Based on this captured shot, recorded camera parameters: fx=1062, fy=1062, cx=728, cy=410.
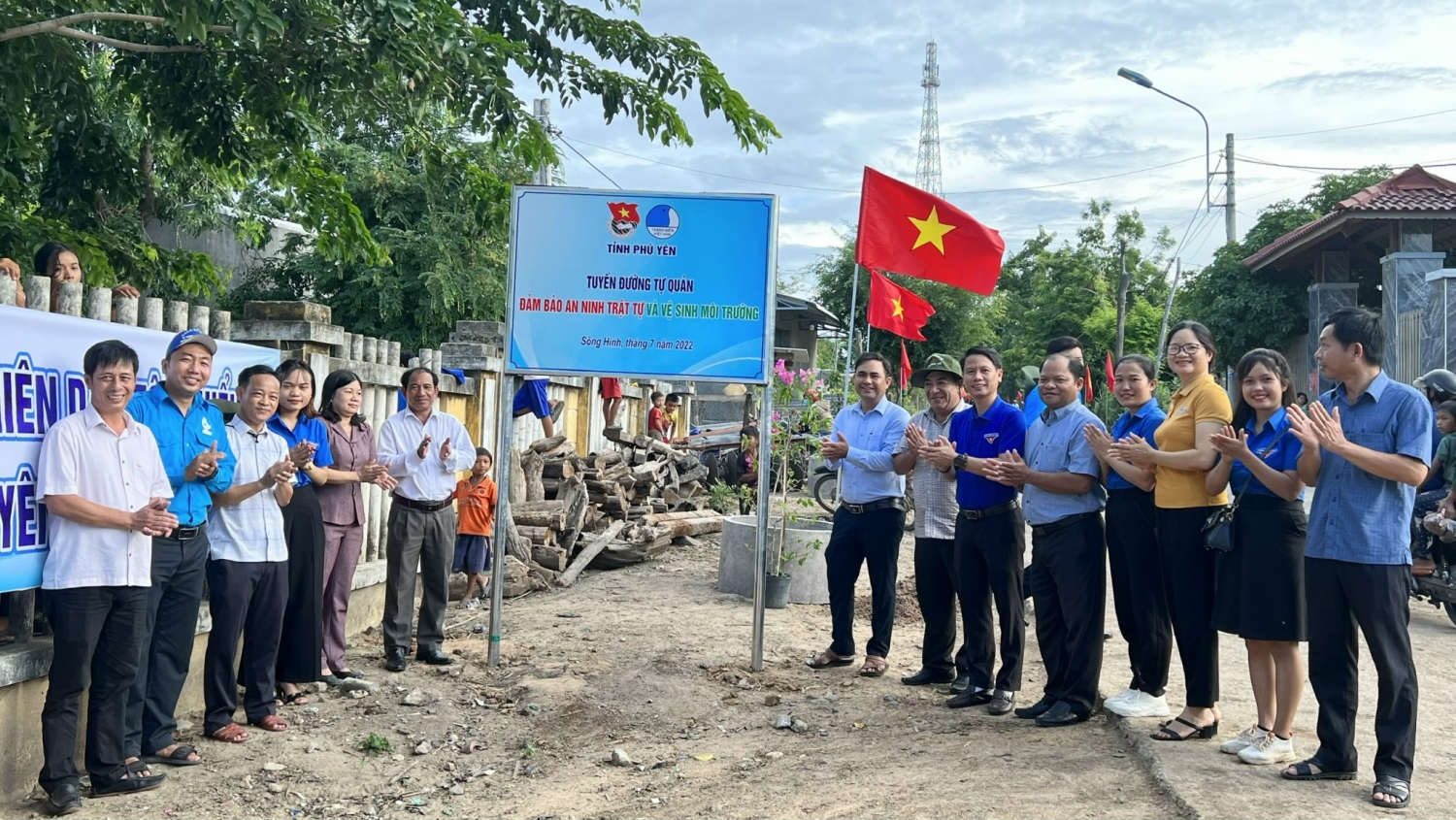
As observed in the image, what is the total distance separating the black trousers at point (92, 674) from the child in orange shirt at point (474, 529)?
12.8ft

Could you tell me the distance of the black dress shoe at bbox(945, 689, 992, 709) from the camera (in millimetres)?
5855

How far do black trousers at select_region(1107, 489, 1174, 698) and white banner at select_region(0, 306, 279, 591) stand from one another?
464 centimetres

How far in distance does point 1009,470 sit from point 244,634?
13.3ft

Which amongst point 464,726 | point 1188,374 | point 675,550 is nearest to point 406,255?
point 675,550

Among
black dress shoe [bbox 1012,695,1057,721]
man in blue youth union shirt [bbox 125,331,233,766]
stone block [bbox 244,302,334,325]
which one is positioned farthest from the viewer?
stone block [bbox 244,302,334,325]

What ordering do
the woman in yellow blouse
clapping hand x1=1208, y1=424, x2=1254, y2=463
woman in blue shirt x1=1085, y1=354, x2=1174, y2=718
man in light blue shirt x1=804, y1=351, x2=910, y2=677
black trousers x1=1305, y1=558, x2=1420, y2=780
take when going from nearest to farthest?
black trousers x1=1305, y1=558, x2=1420, y2=780 → clapping hand x1=1208, y1=424, x2=1254, y2=463 → the woman in yellow blouse → woman in blue shirt x1=1085, y1=354, x2=1174, y2=718 → man in light blue shirt x1=804, y1=351, x2=910, y2=677

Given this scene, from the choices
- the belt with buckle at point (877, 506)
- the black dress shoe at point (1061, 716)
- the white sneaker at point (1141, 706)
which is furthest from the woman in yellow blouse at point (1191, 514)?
the belt with buckle at point (877, 506)

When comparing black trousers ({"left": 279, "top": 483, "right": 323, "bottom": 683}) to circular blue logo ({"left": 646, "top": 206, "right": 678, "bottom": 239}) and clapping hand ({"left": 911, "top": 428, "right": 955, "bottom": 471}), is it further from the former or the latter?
clapping hand ({"left": 911, "top": 428, "right": 955, "bottom": 471})

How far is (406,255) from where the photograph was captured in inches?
830

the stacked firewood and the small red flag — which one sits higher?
the small red flag

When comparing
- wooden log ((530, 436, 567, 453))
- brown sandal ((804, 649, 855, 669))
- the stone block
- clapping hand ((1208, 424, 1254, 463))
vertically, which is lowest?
brown sandal ((804, 649, 855, 669))

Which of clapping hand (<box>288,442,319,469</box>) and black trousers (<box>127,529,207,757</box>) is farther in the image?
clapping hand (<box>288,442,319,469</box>)

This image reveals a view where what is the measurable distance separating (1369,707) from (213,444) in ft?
19.2

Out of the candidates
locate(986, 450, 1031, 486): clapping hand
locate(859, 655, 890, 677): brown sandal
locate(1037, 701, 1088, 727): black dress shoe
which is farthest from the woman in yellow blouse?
locate(859, 655, 890, 677): brown sandal
